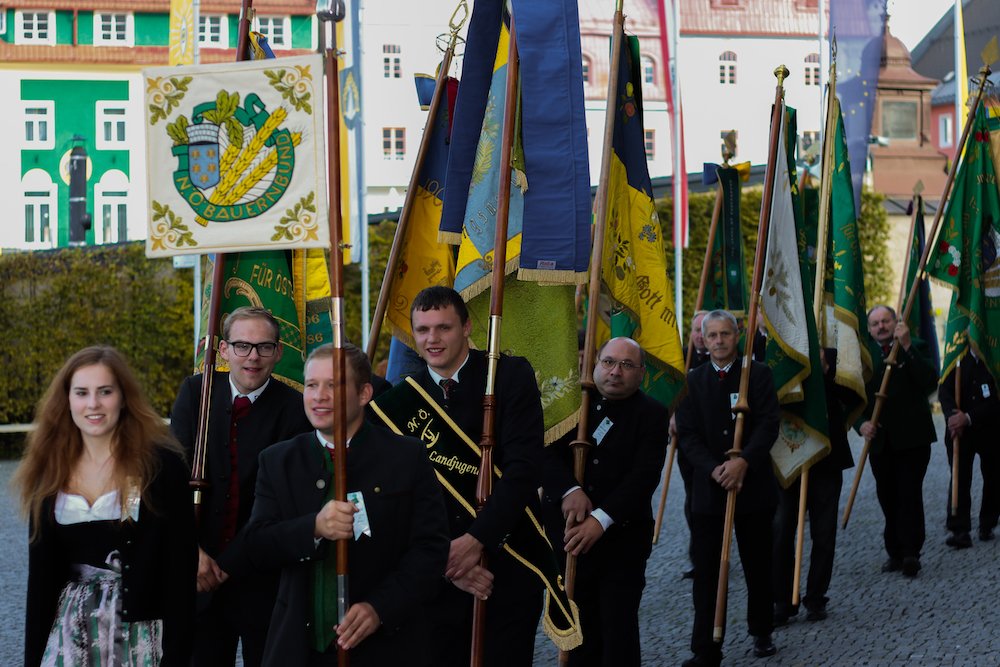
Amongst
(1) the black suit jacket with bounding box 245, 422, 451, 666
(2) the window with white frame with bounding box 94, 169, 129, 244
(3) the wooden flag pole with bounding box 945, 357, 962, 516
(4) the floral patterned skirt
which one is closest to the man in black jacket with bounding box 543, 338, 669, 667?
(1) the black suit jacket with bounding box 245, 422, 451, 666

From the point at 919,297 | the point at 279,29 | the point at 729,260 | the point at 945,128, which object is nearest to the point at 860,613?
the point at 729,260

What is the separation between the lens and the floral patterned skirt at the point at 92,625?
3.12 meters

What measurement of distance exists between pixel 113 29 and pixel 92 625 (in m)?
27.4

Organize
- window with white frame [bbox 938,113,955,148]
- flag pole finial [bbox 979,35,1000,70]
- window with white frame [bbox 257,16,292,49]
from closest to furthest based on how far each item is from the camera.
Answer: flag pole finial [bbox 979,35,1000,70]
window with white frame [bbox 257,16,292,49]
window with white frame [bbox 938,113,955,148]

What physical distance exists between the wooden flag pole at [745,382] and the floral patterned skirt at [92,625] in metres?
3.24

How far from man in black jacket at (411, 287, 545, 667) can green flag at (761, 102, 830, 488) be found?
3194 millimetres

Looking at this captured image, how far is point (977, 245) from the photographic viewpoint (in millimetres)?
8328

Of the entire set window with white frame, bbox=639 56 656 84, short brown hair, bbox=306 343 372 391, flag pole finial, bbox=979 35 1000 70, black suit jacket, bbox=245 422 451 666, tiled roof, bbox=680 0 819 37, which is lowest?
black suit jacket, bbox=245 422 451 666

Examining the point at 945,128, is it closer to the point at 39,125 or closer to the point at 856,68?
the point at 39,125

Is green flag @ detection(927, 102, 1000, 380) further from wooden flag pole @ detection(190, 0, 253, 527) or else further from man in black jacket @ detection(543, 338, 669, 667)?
Result: wooden flag pole @ detection(190, 0, 253, 527)

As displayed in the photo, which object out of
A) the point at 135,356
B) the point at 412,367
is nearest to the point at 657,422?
the point at 412,367

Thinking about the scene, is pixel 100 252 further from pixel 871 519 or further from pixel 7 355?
pixel 871 519

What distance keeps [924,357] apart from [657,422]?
13.5ft

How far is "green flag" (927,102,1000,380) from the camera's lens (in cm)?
827
